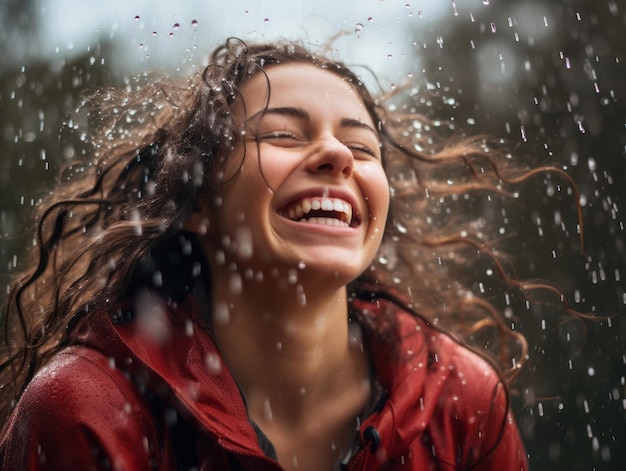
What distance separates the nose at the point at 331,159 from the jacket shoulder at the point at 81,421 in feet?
1.98

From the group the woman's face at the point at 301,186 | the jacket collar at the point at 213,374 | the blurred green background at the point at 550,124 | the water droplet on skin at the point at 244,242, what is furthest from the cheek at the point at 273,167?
the blurred green background at the point at 550,124

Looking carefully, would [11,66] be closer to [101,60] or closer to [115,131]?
[101,60]

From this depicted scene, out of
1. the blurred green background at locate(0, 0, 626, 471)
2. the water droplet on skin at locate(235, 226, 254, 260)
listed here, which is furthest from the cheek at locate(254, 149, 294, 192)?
Result: the blurred green background at locate(0, 0, 626, 471)

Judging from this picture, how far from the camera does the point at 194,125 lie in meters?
1.88

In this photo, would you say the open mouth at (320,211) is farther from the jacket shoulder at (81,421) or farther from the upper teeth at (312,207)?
the jacket shoulder at (81,421)

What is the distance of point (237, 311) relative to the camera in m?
1.81

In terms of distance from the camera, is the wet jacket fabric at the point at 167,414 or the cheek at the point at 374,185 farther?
the cheek at the point at 374,185

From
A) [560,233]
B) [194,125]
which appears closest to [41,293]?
[194,125]

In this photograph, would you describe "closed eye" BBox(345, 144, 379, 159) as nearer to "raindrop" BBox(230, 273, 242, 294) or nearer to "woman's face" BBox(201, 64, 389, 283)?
"woman's face" BBox(201, 64, 389, 283)

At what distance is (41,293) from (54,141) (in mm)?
4603

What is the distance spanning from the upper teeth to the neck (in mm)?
163

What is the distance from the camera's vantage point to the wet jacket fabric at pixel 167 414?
1532 mm

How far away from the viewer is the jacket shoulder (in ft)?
4.99

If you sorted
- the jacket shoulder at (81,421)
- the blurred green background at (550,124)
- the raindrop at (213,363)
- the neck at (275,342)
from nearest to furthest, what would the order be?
the jacket shoulder at (81,421) → the raindrop at (213,363) → the neck at (275,342) → the blurred green background at (550,124)
